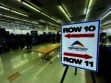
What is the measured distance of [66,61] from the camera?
1792 mm

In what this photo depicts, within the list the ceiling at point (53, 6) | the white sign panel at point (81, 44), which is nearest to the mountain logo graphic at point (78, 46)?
the white sign panel at point (81, 44)

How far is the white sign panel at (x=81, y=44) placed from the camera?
151 cm

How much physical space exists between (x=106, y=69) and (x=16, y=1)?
4899 mm

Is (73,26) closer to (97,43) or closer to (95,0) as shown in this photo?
(97,43)

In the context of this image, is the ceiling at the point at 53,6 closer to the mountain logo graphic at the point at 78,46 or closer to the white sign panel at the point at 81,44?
the white sign panel at the point at 81,44

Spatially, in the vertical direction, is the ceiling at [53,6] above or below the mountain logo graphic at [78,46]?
above

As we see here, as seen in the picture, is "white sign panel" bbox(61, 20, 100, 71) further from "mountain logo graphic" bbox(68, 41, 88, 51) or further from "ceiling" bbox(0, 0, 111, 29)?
"ceiling" bbox(0, 0, 111, 29)

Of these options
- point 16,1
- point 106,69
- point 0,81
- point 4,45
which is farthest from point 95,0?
point 4,45

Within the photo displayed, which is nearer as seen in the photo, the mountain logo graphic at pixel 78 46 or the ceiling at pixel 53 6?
the mountain logo graphic at pixel 78 46

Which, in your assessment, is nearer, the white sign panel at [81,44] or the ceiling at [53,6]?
the white sign panel at [81,44]

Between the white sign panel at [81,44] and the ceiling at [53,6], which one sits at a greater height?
the ceiling at [53,6]

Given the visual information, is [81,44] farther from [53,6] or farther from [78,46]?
[53,6]

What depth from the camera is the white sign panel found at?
4.95ft

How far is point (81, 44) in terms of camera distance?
162cm
